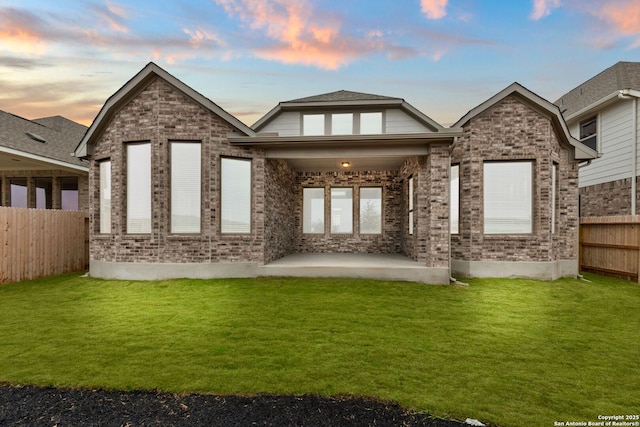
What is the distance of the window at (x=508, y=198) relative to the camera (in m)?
9.25

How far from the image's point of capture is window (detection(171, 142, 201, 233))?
8.70 m

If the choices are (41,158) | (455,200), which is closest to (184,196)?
(41,158)

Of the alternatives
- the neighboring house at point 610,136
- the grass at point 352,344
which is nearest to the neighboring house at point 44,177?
the grass at point 352,344

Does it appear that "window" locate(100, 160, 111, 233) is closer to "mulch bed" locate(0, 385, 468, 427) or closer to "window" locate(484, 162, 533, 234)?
"mulch bed" locate(0, 385, 468, 427)

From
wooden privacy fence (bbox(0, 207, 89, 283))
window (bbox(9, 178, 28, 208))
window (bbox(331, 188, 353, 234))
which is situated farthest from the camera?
window (bbox(9, 178, 28, 208))

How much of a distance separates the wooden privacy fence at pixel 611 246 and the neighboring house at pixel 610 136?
6.64ft

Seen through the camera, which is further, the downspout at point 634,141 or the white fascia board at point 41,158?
the white fascia board at point 41,158

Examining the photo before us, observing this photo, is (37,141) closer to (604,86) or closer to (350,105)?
(350,105)

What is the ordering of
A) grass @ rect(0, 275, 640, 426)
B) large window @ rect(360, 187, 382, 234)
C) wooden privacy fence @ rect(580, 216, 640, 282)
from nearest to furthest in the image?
1. grass @ rect(0, 275, 640, 426)
2. wooden privacy fence @ rect(580, 216, 640, 282)
3. large window @ rect(360, 187, 382, 234)

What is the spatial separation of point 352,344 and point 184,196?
6531 millimetres

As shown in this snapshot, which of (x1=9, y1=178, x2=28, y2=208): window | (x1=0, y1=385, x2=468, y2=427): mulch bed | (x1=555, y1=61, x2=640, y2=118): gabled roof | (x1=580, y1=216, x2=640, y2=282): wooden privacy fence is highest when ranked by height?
(x1=555, y1=61, x2=640, y2=118): gabled roof

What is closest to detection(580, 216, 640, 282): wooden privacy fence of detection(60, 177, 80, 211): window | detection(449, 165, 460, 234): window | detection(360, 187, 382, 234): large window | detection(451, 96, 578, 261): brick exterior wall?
detection(451, 96, 578, 261): brick exterior wall

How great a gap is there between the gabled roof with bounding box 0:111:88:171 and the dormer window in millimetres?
10431

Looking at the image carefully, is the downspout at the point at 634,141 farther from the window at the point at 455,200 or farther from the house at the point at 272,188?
the window at the point at 455,200
